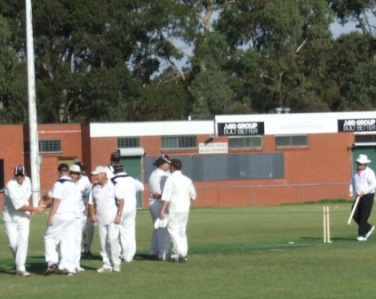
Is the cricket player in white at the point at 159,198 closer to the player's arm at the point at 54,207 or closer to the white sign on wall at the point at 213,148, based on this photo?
the player's arm at the point at 54,207

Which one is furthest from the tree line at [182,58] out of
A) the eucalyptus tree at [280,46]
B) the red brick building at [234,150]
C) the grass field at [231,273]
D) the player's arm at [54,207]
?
the player's arm at [54,207]

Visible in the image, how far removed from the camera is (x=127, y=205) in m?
20.4

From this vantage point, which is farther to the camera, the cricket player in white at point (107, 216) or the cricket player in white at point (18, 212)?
the cricket player in white at point (107, 216)

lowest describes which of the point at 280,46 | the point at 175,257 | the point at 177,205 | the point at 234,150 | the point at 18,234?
the point at 175,257

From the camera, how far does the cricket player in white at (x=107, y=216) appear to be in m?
19.2

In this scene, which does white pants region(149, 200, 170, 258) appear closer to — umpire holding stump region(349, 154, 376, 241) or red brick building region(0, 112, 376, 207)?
umpire holding stump region(349, 154, 376, 241)

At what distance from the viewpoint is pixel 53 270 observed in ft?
62.5

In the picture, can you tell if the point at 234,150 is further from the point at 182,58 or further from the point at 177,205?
the point at 177,205

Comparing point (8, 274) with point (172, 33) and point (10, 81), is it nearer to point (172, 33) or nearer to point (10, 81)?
point (10, 81)

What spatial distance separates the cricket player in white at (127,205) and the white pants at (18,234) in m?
1.78

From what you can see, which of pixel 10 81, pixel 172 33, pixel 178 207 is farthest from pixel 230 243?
pixel 172 33

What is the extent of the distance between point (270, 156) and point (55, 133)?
477 inches

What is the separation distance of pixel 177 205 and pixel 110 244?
6.86ft

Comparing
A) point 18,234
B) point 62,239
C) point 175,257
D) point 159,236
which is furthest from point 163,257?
point 18,234
